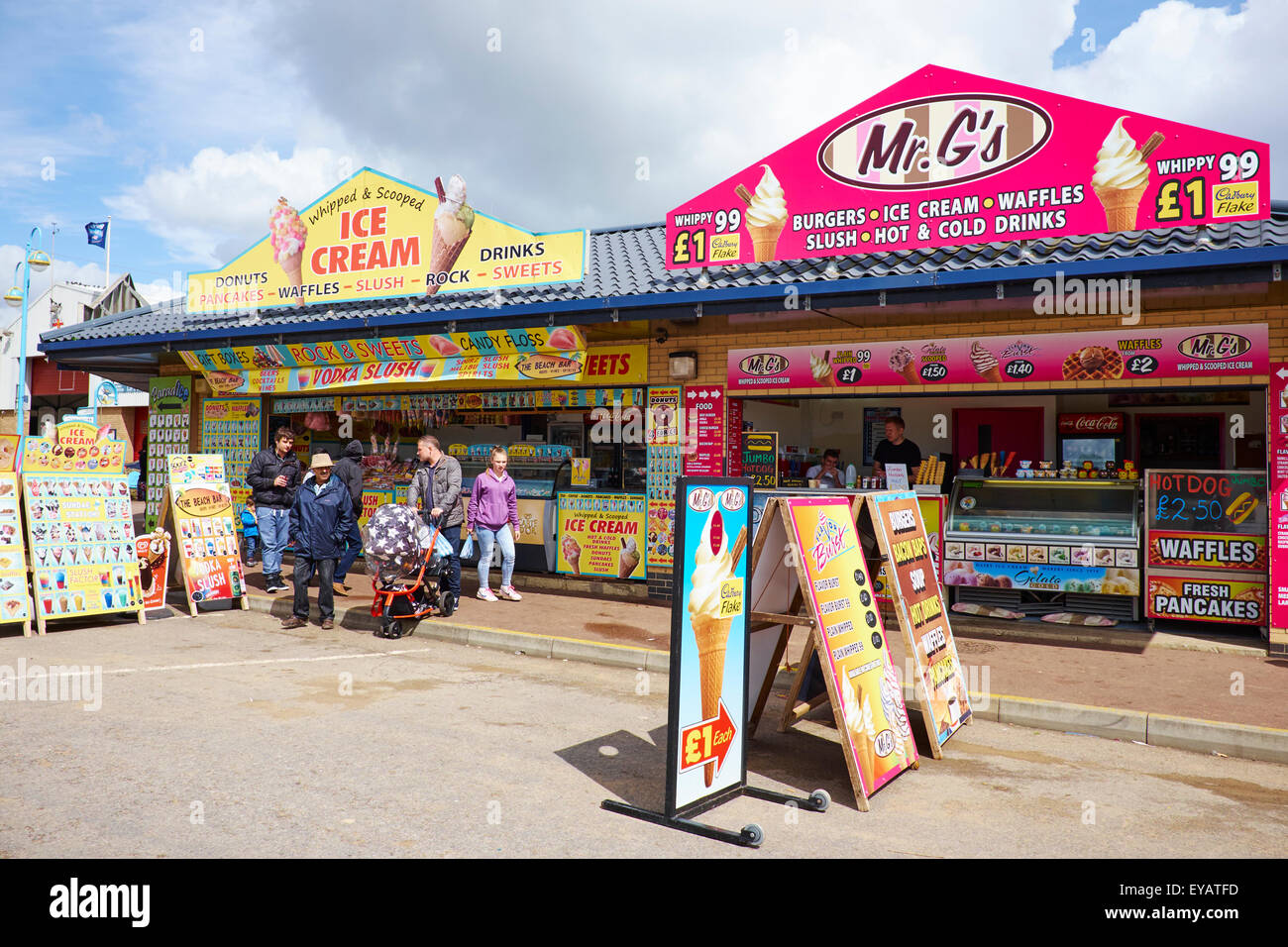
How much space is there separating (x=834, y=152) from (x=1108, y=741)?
6.33m

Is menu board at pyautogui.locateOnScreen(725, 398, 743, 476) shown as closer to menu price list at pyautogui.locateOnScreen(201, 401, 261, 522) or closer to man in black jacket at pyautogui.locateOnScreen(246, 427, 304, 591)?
man in black jacket at pyautogui.locateOnScreen(246, 427, 304, 591)

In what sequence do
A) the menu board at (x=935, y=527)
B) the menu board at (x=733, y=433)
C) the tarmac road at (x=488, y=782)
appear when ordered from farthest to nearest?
the menu board at (x=733, y=433) < the menu board at (x=935, y=527) < the tarmac road at (x=488, y=782)

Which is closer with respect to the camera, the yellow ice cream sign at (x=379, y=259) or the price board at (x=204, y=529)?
the price board at (x=204, y=529)

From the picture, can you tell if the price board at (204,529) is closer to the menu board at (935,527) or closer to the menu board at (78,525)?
the menu board at (78,525)

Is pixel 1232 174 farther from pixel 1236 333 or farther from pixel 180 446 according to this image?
pixel 180 446

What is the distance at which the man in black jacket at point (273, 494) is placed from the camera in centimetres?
1065

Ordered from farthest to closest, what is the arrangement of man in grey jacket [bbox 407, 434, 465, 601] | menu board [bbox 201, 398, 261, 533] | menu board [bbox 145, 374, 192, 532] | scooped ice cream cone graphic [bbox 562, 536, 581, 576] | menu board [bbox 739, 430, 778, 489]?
1. menu board [bbox 145, 374, 192, 532]
2. menu board [bbox 201, 398, 261, 533]
3. scooped ice cream cone graphic [bbox 562, 536, 581, 576]
4. menu board [bbox 739, 430, 778, 489]
5. man in grey jacket [bbox 407, 434, 465, 601]

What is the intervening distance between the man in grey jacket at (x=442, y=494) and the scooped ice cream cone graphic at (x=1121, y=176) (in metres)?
7.05

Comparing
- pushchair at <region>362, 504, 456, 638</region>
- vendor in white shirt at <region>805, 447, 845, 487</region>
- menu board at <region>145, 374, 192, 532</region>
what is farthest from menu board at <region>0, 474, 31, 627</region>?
vendor in white shirt at <region>805, 447, 845, 487</region>

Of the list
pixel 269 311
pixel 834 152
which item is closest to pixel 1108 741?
pixel 834 152

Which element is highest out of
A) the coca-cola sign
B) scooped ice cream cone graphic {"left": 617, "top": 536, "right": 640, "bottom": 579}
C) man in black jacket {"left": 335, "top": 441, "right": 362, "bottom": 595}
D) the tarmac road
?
the coca-cola sign

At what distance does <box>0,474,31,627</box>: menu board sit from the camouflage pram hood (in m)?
3.28

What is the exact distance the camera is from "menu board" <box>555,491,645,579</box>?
36.5ft

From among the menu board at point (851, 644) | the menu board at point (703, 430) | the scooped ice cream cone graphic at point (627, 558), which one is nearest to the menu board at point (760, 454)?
the menu board at point (703, 430)
